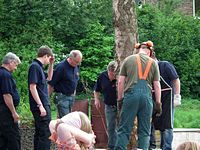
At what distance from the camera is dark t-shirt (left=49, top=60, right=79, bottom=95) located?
10586mm

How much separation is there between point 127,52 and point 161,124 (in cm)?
126

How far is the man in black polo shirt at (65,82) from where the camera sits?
1056 centimetres

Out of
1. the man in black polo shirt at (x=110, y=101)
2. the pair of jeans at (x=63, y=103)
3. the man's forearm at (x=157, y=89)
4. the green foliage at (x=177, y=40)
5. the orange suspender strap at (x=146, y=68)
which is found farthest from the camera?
the green foliage at (x=177, y=40)

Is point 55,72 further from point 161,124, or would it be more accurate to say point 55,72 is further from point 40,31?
point 40,31

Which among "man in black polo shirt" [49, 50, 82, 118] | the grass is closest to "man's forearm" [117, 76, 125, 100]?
"man in black polo shirt" [49, 50, 82, 118]

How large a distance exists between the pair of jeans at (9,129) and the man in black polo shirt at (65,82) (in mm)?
1382

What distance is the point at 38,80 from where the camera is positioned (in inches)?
360

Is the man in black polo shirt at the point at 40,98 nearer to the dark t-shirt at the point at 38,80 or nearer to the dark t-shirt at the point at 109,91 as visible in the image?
the dark t-shirt at the point at 38,80

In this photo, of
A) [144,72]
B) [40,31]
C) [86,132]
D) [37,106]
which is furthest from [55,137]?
[40,31]

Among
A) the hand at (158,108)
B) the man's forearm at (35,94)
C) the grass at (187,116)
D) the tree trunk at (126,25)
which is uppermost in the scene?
the tree trunk at (126,25)

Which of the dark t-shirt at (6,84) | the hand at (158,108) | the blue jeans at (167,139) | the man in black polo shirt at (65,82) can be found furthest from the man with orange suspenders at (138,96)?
the man in black polo shirt at (65,82)

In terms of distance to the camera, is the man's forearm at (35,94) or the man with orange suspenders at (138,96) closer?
the man with orange suspenders at (138,96)

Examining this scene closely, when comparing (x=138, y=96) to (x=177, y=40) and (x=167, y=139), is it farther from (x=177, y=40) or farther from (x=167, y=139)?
(x=177, y=40)

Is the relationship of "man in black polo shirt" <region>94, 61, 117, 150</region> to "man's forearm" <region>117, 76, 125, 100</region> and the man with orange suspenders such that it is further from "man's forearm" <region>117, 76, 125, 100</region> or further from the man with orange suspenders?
the man with orange suspenders
